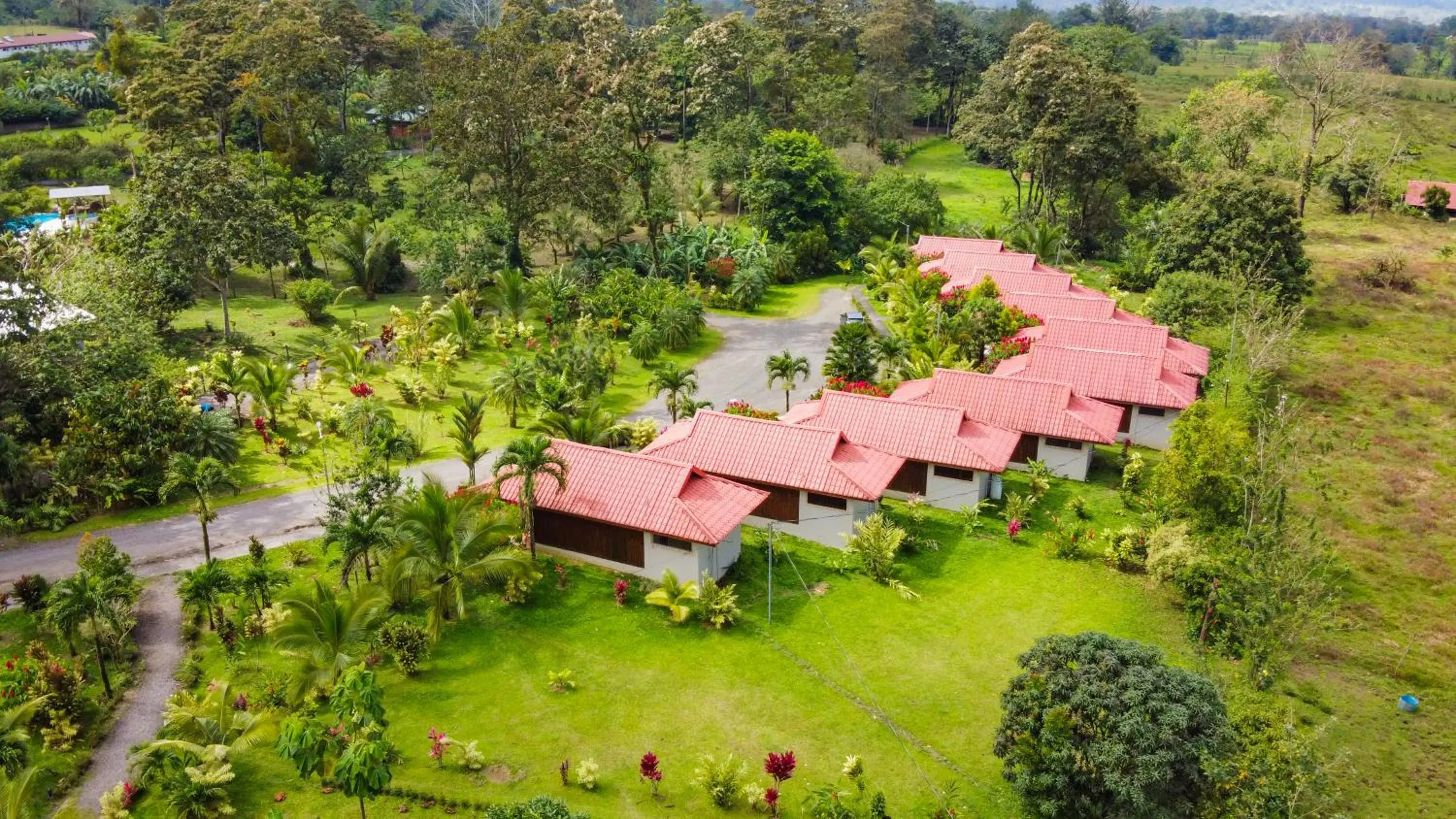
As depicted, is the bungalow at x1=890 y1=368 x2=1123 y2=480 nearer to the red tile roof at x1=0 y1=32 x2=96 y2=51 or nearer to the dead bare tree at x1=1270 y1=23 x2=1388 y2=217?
the dead bare tree at x1=1270 y1=23 x2=1388 y2=217

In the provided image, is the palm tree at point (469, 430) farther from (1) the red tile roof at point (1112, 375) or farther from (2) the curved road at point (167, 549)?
(1) the red tile roof at point (1112, 375)

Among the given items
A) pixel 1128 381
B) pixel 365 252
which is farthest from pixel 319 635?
pixel 365 252

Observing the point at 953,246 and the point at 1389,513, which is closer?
the point at 1389,513

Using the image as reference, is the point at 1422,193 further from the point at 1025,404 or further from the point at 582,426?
the point at 582,426

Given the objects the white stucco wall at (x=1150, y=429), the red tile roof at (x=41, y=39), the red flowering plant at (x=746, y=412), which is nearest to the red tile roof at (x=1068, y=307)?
the white stucco wall at (x=1150, y=429)

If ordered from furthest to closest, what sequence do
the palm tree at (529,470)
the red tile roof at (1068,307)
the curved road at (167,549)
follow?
the red tile roof at (1068,307), the palm tree at (529,470), the curved road at (167,549)

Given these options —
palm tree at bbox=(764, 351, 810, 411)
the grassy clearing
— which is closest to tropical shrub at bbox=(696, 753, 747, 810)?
the grassy clearing
